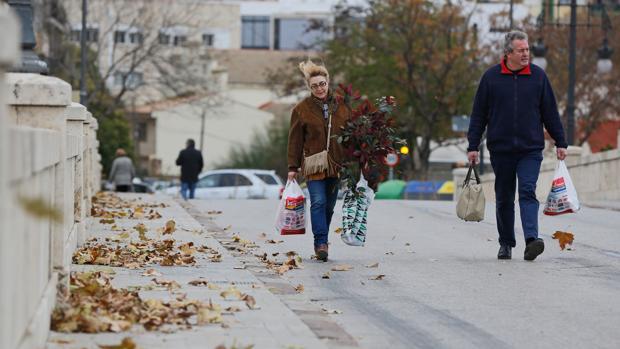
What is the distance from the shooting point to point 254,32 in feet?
391

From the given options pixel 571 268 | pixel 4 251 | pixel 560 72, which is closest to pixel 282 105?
pixel 560 72

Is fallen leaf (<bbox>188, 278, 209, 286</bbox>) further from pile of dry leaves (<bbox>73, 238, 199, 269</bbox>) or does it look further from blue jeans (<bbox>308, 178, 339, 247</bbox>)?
blue jeans (<bbox>308, 178, 339, 247</bbox>)

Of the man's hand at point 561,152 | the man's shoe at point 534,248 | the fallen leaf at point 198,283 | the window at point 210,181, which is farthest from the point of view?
the window at point 210,181

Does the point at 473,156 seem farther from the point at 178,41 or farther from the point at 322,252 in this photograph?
the point at 178,41

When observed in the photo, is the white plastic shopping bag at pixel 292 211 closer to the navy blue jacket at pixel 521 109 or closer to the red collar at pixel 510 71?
the navy blue jacket at pixel 521 109

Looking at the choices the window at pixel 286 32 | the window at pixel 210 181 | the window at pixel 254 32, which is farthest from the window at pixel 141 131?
the window at pixel 210 181

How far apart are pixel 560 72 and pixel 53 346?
57.3m

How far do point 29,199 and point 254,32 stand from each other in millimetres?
115432

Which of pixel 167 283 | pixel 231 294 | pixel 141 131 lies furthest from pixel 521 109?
pixel 141 131

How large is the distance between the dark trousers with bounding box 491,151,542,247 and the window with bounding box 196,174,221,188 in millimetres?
33557

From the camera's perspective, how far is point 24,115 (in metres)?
7.90

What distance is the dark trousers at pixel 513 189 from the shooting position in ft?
41.1

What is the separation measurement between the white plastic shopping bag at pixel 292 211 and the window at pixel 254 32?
345 ft

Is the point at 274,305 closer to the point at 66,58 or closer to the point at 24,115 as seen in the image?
the point at 24,115
